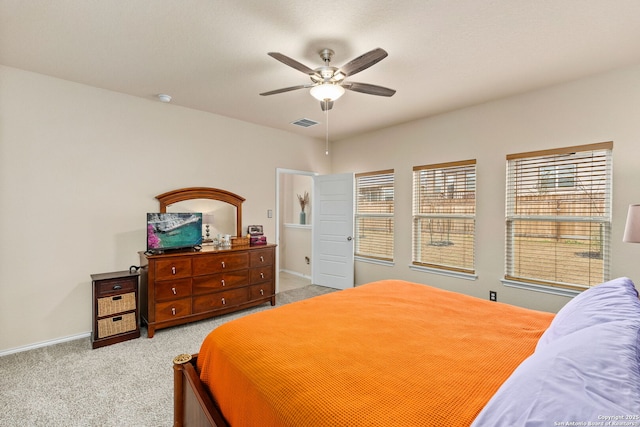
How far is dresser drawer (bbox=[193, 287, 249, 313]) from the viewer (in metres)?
3.48

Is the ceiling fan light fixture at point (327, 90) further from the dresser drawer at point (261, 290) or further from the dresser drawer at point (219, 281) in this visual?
the dresser drawer at point (261, 290)

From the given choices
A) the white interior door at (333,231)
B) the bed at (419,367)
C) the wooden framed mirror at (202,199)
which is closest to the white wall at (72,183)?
the wooden framed mirror at (202,199)

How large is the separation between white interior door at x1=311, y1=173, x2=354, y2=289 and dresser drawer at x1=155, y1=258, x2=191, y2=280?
8.11 feet

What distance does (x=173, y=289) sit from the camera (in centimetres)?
329

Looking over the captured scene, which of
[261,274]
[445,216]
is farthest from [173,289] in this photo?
[445,216]

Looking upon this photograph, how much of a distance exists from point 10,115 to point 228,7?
100 inches

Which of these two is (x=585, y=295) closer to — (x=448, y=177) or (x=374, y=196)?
(x=448, y=177)

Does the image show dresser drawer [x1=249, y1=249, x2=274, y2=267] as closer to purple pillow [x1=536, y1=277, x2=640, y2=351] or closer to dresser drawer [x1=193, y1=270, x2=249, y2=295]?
dresser drawer [x1=193, y1=270, x2=249, y2=295]

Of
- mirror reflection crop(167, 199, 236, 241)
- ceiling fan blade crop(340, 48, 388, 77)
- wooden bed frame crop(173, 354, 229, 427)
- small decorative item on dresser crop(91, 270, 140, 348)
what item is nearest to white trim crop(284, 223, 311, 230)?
mirror reflection crop(167, 199, 236, 241)

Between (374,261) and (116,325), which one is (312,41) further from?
(374,261)

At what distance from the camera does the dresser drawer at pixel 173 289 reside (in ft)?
10.5

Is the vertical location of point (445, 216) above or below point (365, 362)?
above

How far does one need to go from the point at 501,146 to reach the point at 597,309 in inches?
107

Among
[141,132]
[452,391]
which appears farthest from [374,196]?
[452,391]
